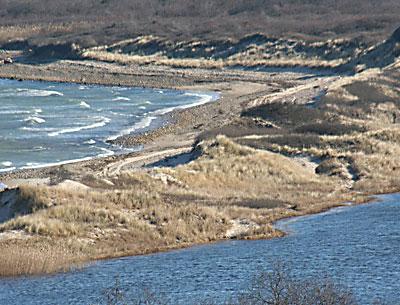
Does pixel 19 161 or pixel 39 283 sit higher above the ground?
pixel 39 283

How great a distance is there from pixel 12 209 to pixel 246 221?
893 cm

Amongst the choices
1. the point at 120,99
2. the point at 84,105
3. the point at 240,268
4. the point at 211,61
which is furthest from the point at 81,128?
the point at 211,61

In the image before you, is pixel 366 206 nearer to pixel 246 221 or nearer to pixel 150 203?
pixel 246 221

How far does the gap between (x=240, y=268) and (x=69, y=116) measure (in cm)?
4877

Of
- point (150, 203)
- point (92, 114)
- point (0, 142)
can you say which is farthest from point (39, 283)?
point (92, 114)

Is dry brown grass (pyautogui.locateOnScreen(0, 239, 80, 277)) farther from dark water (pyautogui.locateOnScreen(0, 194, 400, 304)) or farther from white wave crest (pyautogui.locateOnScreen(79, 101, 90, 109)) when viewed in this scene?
white wave crest (pyautogui.locateOnScreen(79, 101, 90, 109))

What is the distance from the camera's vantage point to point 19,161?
5525 cm

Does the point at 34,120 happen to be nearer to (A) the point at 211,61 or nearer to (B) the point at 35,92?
(B) the point at 35,92

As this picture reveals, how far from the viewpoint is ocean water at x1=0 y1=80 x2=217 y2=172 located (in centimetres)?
5825

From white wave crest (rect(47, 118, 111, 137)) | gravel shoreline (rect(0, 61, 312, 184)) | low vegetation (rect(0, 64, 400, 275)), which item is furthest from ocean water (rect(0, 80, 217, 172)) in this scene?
low vegetation (rect(0, 64, 400, 275))

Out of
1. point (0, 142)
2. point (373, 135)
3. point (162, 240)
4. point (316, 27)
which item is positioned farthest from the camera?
point (316, 27)

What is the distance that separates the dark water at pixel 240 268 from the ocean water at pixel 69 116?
2285cm

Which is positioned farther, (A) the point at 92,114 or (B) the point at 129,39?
(B) the point at 129,39

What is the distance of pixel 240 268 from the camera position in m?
29.9
